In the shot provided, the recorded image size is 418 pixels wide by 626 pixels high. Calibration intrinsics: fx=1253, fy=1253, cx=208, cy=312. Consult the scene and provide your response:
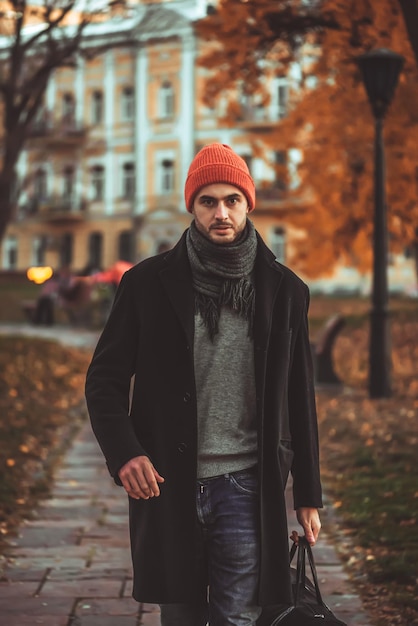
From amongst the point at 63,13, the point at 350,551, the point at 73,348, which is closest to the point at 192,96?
the point at 73,348

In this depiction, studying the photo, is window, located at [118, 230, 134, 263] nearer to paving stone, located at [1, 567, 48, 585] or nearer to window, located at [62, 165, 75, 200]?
window, located at [62, 165, 75, 200]

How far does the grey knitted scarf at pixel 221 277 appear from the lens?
132 inches

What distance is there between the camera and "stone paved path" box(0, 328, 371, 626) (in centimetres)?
514

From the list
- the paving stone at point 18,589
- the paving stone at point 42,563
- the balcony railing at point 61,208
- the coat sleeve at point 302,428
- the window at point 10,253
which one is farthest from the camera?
the window at point 10,253

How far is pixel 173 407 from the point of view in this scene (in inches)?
130

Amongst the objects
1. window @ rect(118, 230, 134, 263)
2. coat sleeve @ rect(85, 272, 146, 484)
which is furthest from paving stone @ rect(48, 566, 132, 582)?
window @ rect(118, 230, 134, 263)

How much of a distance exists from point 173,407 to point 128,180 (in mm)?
53962

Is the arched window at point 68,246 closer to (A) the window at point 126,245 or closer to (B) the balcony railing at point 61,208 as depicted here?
(B) the balcony railing at point 61,208

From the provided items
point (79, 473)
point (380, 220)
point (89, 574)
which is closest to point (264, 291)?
point (89, 574)

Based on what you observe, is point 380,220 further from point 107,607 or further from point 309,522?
point 309,522

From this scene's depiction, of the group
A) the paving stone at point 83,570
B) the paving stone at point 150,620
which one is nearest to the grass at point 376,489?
the paving stone at point 83,570

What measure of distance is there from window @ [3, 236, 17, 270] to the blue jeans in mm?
56864

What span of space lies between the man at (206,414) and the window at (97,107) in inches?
2179

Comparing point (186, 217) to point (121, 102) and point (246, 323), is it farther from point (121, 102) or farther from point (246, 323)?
point (246, 323)
